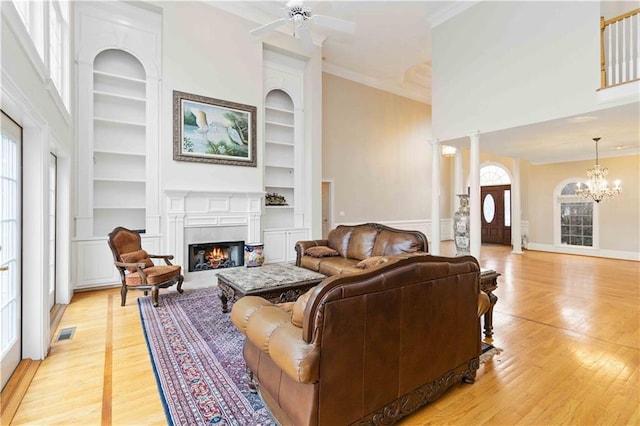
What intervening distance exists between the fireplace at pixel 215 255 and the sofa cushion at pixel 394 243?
295 cm

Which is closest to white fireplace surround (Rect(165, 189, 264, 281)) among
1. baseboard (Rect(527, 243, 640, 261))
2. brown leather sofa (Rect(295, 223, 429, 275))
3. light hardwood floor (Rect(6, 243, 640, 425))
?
light hardwood floor (Rect(6, 243, 640, 425))

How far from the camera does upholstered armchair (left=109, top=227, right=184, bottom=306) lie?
13.3ft

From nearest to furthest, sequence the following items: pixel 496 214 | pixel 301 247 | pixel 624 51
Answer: pixel 624 51, pixel 301 247, pixel 496 214

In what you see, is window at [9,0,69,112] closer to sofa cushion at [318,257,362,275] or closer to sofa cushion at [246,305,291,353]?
sofa cushion at [246,305,291,353]

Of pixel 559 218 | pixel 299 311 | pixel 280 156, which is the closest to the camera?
pixel 299 311

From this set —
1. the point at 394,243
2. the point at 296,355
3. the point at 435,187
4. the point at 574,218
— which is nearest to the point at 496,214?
the point at 574,218

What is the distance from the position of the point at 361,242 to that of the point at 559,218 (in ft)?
25.4

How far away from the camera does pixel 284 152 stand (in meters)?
7.33

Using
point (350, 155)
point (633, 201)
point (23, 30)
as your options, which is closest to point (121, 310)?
point (23, 30)

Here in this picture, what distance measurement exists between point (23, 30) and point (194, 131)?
3.56m

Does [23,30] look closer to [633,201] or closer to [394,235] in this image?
[394,235]

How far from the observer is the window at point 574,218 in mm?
8539

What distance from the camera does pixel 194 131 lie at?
5664mm

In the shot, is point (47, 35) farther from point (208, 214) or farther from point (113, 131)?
point (208, 214)
